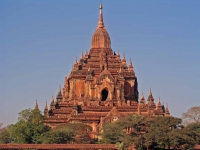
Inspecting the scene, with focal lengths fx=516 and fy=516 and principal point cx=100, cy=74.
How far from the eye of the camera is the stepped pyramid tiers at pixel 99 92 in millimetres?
59125

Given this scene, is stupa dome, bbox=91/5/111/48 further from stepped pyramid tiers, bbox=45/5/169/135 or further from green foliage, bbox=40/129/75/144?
green foliage, bbox=40/129/75/144

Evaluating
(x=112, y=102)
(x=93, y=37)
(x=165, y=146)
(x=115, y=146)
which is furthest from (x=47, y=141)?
(x=93, y=37)

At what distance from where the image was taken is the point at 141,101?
220 ft

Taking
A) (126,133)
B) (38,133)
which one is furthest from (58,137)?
(126,133)

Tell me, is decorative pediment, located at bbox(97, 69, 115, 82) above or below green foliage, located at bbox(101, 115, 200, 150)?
above

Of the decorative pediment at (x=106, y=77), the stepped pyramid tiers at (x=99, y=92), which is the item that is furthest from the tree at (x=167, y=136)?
the decorative pediment at (x=106, y=77)

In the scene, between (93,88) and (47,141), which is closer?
(47,141)

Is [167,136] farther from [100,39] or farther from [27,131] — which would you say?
[100,39]

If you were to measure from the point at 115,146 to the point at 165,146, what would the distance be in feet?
13.7

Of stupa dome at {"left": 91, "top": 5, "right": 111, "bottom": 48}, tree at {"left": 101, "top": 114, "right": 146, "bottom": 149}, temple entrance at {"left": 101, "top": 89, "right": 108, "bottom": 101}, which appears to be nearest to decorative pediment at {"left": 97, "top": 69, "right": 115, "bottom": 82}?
temple entrance at {"left": 101, "top": 89, "right": 108, "bottom": 101}

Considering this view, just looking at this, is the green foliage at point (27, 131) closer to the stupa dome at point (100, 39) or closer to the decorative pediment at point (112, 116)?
the decorative pediment at point (112, 116)

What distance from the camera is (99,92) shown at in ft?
212

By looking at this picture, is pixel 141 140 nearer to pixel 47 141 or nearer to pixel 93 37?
pixel 47 141

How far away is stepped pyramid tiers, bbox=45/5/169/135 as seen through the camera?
59.1m
